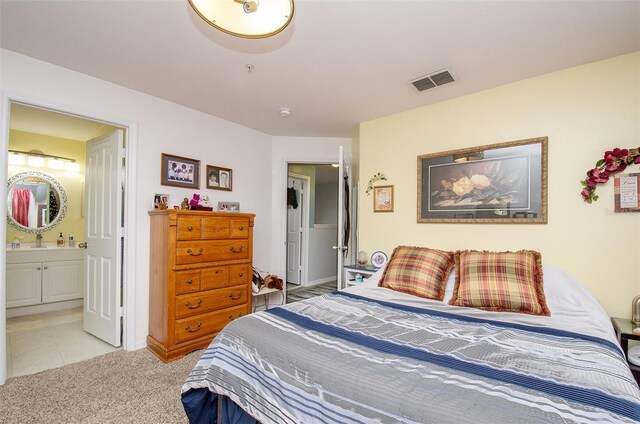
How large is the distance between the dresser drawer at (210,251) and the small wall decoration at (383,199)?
150 cm

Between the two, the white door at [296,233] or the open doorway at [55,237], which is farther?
the white door at [296,233]

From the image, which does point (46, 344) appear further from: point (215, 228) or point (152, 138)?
point (152, 138)

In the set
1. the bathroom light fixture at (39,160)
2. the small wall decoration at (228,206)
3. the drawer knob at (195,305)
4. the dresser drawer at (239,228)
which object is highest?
the bathroom light fixture at (39,160)

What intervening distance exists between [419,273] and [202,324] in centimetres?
202

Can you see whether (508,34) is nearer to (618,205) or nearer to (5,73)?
(618,205)

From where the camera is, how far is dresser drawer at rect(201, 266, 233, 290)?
2.73 meters

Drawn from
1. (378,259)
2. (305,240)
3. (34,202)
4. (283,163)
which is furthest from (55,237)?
(378,259)

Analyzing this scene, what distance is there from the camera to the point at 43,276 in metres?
3.78

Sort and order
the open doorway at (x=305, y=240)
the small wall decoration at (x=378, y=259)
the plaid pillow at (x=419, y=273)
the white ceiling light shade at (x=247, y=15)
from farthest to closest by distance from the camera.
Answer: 1. the open doorway at (x=305, y=240)
2. the small wall decoration at (x=378, y=259)
3. the plaid pillow at (x=419, y=273)
4. the white ceiling light shade at (x=247, y=15)

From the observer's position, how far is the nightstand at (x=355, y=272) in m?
3.00

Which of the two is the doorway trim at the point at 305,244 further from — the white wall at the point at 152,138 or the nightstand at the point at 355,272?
the nightstand at the point at 355,272

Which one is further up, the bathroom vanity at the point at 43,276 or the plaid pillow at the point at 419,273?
the plaid pillow at the point at 419,273

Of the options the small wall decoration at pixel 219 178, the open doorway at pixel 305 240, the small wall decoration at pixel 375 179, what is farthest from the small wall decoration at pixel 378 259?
the open doorway at pixel 305 240

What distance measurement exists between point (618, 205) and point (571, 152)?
1.57ft
